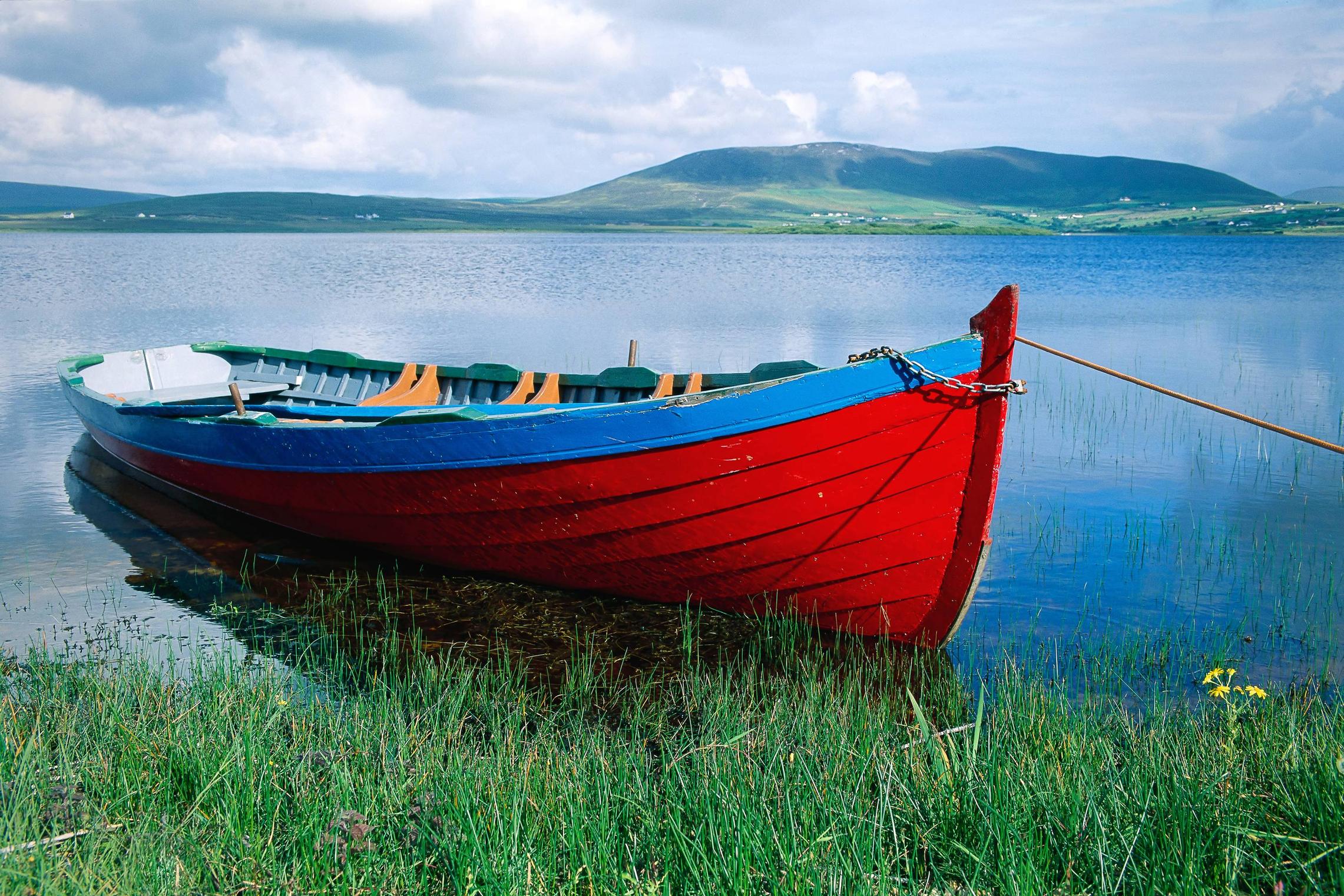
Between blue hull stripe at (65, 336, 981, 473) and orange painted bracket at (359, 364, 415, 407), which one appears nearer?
blue hull stripe at (65, 336, 981, 473)

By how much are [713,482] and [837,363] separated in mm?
13315

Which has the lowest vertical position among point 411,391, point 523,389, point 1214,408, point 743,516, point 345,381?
point 743,516

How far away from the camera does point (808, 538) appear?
663 cm

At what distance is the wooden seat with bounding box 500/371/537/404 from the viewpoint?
995cm

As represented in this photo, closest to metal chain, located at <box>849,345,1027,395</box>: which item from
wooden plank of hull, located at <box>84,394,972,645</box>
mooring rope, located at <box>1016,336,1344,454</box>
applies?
wooden plank of hull, located at <box>84,394,972,645</box>

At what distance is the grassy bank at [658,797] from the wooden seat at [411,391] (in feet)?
17.4

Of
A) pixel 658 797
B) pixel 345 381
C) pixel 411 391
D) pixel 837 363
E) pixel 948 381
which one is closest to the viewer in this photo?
pixel 658 797

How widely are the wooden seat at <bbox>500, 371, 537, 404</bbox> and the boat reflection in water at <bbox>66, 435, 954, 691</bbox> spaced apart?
6.85 feet

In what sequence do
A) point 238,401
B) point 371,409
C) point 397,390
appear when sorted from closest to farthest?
point 371,409, point 238,401, point 397,390

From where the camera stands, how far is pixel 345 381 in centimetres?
1238

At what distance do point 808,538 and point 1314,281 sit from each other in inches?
1562

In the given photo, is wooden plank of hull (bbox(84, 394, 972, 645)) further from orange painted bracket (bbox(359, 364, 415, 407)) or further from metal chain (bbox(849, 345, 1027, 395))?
orange painted bracket (bbox(359, 364, 415, 407))

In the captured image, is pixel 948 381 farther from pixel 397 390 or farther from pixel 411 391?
pixel 397 390

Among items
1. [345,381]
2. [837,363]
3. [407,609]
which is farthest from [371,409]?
[837,363]
